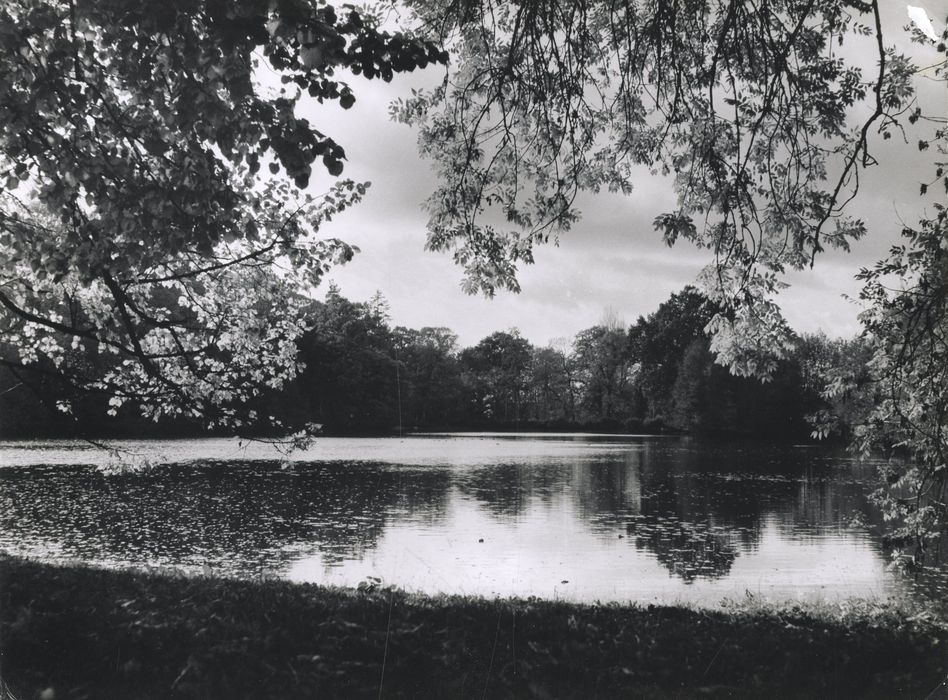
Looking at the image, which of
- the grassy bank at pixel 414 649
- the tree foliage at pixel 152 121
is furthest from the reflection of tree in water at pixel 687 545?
the tree foliage at pixel 152 121

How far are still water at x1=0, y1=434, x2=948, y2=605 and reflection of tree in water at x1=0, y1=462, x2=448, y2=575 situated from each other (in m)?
0.06

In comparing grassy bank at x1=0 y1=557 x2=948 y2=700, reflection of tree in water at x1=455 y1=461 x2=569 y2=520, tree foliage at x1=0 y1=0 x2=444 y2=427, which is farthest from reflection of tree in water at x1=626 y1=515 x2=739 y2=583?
tree foliage at x1=0 y1=0 x2=444 y2=427

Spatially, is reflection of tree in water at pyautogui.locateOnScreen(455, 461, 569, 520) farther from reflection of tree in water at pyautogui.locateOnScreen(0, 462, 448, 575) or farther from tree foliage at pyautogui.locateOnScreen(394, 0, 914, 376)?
tree foliage at pyautogui.locateOnScreen(394, 0, 914, 376)

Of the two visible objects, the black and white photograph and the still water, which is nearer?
the black and white photograph

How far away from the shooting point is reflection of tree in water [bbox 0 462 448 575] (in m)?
12.6

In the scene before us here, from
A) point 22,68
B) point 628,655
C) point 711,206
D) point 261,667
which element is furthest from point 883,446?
point 22,68

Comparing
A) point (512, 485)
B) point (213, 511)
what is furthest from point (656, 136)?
point (512, 485)

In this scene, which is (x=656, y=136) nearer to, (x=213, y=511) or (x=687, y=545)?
(x=687, y=545)

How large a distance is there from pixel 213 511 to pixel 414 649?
1318 cm

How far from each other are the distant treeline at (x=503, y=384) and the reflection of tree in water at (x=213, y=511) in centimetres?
208

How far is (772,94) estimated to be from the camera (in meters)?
5.39

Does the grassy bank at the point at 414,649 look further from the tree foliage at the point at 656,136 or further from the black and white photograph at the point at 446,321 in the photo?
the tree foliage at the point at 656,136

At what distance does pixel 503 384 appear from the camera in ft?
60.3

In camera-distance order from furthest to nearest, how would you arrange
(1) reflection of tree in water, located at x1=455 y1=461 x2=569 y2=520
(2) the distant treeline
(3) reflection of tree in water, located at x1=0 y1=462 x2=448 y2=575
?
(1) reflection of tree in water, located at x1=455 y1=461 x2=569 y2=520
(3) reflection of tree in water, located at x1=0 y1=462 x2=448 y2=575
(2) the distant treeline
